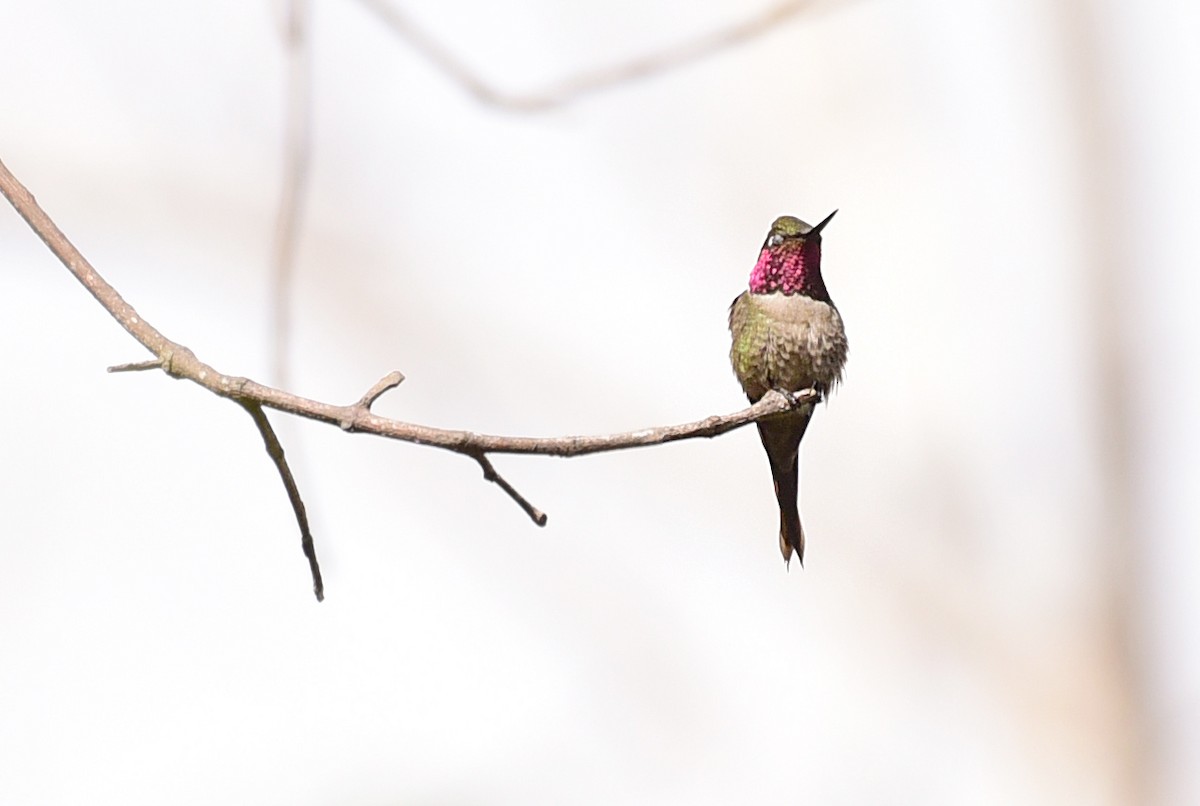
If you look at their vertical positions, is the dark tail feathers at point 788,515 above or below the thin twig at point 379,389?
below

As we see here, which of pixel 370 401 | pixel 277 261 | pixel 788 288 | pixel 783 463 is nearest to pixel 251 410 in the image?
pixel 370 401

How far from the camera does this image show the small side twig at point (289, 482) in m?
2.35

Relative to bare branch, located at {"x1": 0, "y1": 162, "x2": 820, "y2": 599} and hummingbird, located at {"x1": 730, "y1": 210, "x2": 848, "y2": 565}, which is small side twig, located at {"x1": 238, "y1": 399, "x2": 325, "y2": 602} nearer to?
bare branch, located at {"x1": 0, "y1": 162, "x2": 820, "y2": 599}

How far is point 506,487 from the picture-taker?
2.51m

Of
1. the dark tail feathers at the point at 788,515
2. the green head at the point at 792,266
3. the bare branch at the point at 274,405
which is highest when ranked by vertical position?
the green head at the point at 792,266

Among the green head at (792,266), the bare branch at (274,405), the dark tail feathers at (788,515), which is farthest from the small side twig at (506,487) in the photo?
the green head at (792,266)

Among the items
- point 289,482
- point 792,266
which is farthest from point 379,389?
point 792,266

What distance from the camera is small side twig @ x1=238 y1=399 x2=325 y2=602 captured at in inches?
92.7

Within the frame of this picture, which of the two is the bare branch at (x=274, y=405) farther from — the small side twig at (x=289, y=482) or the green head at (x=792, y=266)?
the green head at (x=792, y=266)

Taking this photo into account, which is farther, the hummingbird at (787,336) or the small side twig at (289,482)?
the hummingbird at (787,336)

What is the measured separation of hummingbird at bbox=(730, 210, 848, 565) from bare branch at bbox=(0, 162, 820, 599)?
2298 mm

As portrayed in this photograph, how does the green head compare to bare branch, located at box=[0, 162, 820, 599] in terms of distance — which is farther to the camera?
the green head

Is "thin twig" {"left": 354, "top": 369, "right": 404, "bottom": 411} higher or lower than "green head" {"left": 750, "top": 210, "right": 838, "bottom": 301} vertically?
lower

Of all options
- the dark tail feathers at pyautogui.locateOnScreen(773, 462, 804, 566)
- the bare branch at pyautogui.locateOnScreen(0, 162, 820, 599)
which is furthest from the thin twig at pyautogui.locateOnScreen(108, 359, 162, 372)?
the dark tail feathers at pyautogui.locateOnScreen(773, 462, 804, 566)
